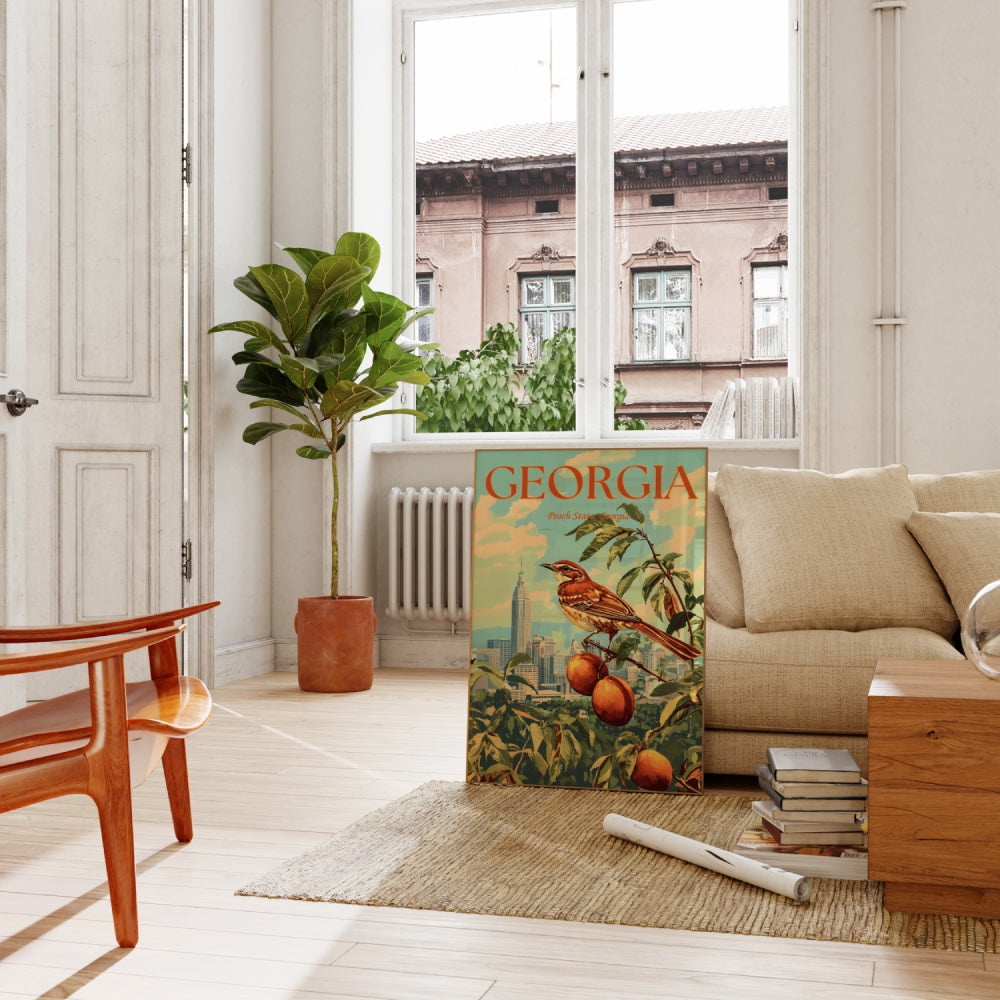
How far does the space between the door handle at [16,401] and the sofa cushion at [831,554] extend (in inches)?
82.4

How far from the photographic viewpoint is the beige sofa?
287cm

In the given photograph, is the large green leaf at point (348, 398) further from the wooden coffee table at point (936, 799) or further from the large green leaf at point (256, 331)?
the wooden coffee table at point (936, 799)

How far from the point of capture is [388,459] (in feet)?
17.5

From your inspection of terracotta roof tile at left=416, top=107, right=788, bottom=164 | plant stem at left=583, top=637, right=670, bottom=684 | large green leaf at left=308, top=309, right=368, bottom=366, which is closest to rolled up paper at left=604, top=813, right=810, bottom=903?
plant stem at left=583, top=637, right=670, bottom=684

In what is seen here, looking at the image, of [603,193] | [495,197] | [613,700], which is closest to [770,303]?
[603,193]

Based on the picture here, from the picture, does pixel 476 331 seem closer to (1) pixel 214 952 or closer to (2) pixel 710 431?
(2) pixel 710 431

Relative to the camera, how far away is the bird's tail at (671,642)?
2.86m

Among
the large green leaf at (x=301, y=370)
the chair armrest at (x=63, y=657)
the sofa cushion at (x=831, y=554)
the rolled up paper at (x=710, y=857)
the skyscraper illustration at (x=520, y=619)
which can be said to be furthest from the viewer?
the large green leaf at (x=301, y=370)

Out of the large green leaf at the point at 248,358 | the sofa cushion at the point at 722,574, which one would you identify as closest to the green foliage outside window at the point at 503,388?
the large green leaf at the point at 248,358

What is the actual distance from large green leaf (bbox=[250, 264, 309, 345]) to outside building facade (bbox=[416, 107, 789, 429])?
1106 mm

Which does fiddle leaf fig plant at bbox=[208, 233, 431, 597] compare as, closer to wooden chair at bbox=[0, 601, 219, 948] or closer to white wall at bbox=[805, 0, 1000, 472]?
white wall at bbox=[805, 0, 1000, 472]

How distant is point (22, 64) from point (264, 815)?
2.41 metres

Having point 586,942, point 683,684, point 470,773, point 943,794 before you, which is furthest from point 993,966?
point 470,773

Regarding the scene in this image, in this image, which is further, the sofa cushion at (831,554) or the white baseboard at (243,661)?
the white baseboard at (243,661)
